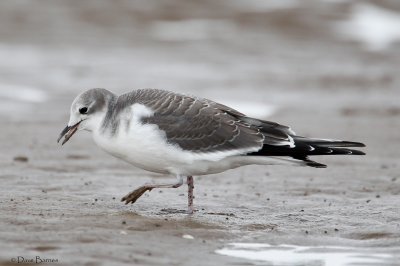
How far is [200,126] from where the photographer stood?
26.6 ft

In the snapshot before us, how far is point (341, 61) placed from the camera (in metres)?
18.5

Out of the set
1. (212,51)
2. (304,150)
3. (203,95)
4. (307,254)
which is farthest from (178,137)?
(212,51)

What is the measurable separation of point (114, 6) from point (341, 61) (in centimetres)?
556

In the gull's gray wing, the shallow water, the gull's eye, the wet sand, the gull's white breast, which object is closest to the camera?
the shallow water

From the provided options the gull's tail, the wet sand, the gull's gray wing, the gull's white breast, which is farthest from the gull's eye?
the gull's tail

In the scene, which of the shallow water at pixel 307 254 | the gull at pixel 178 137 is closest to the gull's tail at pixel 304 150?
the gull at pixel 178 137

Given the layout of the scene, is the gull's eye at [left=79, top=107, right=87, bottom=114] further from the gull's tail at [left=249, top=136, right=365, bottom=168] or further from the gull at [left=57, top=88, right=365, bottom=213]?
the gull's tail at [left=249, top=136, right=365, bottom=168]

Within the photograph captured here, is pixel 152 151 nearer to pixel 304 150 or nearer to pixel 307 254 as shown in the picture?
pixel 304 150

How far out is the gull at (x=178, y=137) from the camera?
7.86 metres

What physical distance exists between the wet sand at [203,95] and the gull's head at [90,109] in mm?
735

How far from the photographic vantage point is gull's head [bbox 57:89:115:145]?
807 cm

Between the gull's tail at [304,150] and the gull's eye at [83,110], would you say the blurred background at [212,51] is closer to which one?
the gull's eye at [83,110]

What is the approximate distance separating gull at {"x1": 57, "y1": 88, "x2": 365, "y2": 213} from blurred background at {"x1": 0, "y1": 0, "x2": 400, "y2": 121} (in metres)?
5.66

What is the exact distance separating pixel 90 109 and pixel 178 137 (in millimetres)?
823
